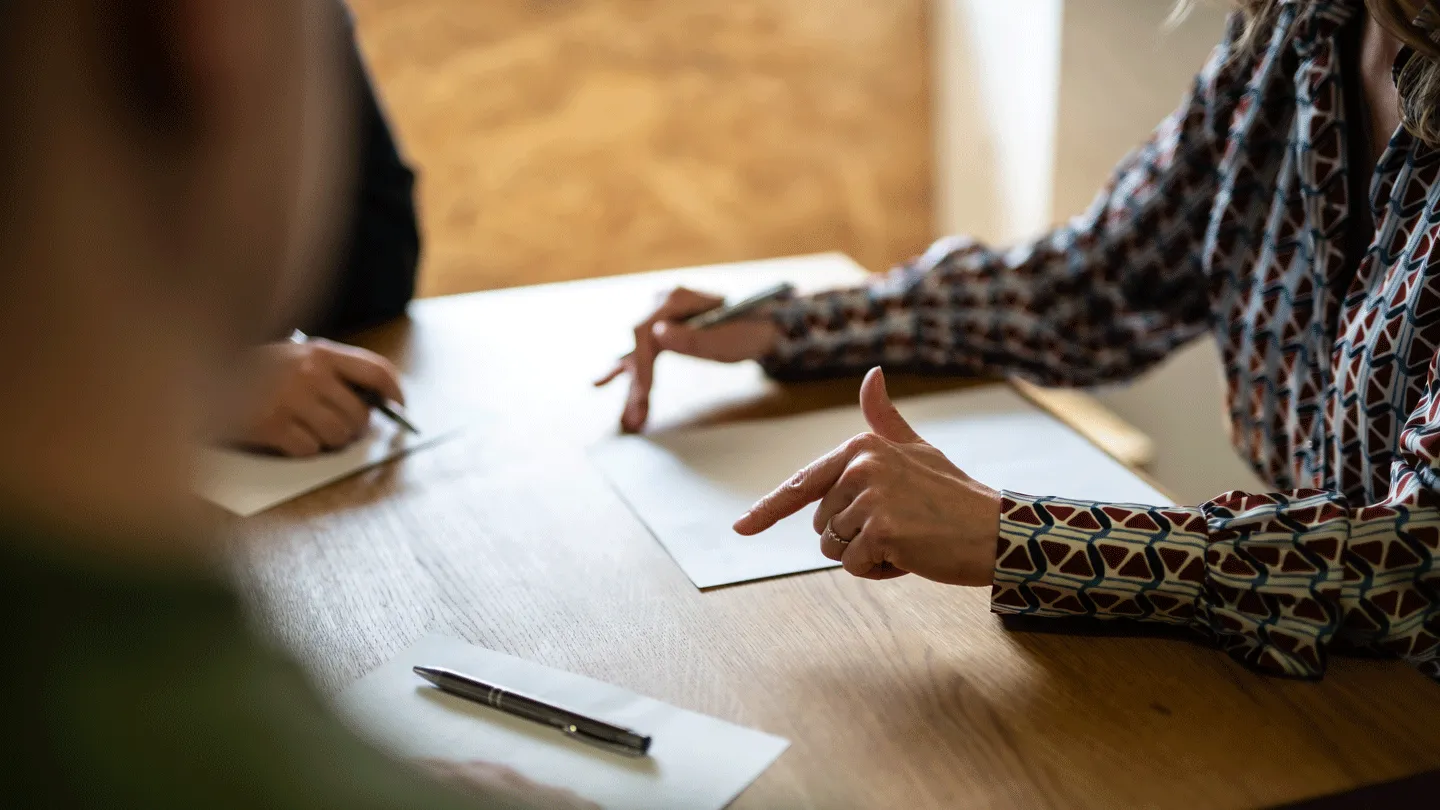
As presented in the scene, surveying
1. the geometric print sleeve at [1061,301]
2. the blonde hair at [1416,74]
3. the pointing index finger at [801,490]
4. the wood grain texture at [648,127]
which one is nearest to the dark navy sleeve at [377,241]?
the geometric print sleeve at [1061,301]

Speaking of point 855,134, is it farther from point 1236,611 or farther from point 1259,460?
point 1236,611

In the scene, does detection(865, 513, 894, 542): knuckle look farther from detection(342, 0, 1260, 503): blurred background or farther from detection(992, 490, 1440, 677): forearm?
detection(342, 0, 1260, 503): blurred background

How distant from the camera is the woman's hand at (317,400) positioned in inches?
40.6

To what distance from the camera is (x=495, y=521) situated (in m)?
0.91

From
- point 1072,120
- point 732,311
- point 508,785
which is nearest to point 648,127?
point 1072,120

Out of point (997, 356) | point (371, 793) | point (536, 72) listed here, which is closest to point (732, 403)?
point (997, 356)

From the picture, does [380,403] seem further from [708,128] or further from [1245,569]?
[708,128]

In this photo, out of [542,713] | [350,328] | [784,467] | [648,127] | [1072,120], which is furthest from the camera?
[648,127]

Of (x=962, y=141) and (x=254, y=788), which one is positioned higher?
(x=254, y=788)

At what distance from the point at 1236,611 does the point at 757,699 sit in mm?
281

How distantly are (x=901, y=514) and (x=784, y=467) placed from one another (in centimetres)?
25

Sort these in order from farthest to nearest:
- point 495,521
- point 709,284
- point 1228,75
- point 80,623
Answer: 1. point 709,284
2. point 1228,75
3. point 495,521
4. point 80,623

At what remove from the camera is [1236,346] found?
1.11 metres

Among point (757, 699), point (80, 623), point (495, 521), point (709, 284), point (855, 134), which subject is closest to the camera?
point (80, 623)
